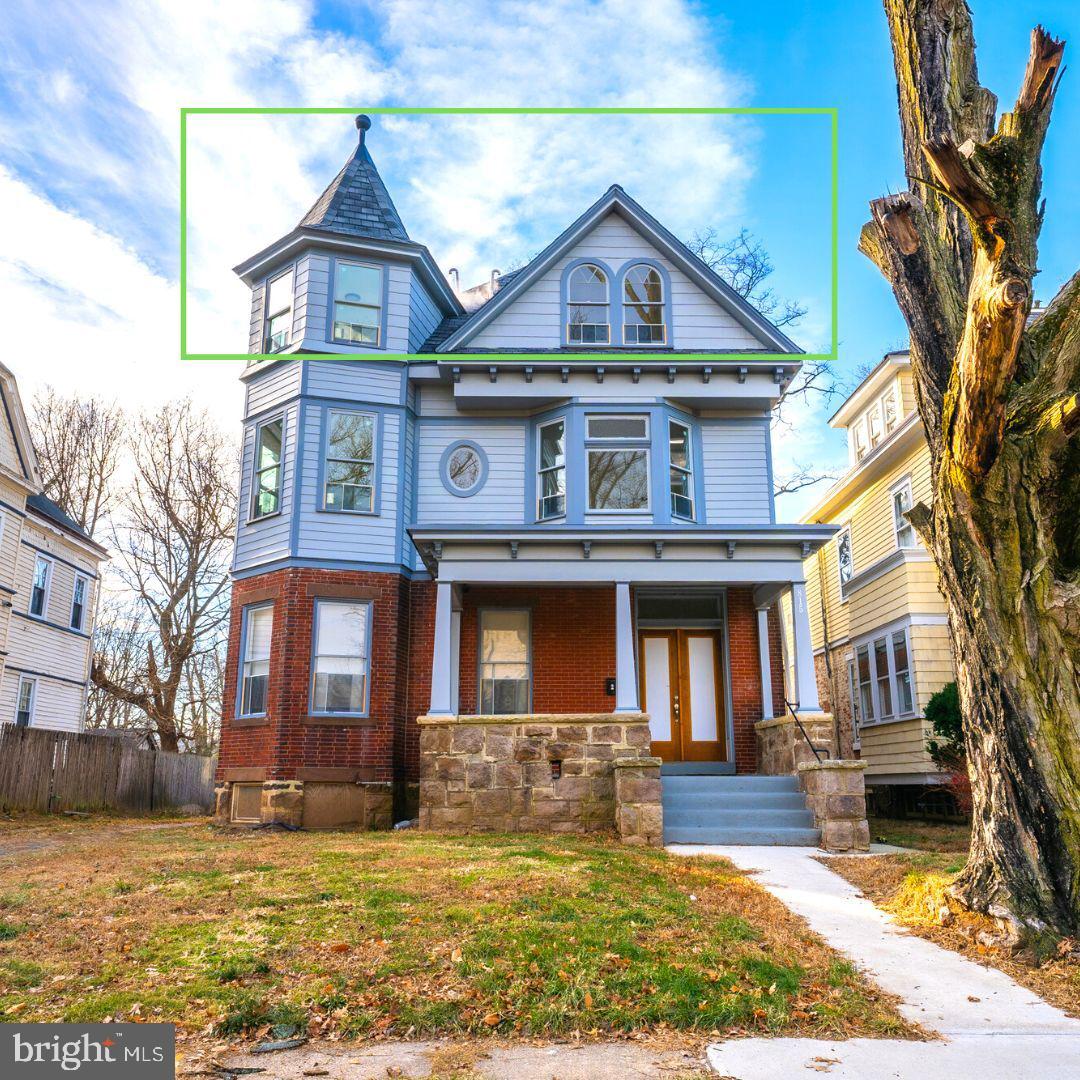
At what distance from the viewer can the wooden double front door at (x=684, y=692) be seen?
15117 millimetres

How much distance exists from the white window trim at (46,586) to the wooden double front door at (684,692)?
1664 cm

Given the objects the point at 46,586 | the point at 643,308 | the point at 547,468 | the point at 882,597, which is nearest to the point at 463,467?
the point at 547,468

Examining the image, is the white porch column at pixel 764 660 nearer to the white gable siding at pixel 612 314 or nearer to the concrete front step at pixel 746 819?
the concrete front step at pixel 746 819

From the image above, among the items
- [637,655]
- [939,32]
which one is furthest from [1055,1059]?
[637,655]

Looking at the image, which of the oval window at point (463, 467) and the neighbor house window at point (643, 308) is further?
the neighbor house window at point (643, 308)

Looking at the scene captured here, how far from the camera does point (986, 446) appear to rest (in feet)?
19.6

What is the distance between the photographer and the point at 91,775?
20.1m

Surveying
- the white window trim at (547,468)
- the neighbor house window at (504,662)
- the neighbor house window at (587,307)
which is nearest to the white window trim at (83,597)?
the neighbor house window at (504,662)

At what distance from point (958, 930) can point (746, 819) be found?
18.2ft

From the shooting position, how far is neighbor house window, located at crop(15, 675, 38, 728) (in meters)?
23.8

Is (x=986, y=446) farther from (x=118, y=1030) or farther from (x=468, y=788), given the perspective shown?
(x=468, y=788)

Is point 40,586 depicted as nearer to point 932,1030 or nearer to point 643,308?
point 643,308

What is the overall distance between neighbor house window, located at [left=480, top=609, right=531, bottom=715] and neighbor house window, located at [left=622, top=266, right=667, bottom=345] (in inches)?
198

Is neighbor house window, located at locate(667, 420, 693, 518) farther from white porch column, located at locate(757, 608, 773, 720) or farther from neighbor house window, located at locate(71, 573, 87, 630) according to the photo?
neighbor house window, located at locate(71, 573, 87, 630)
